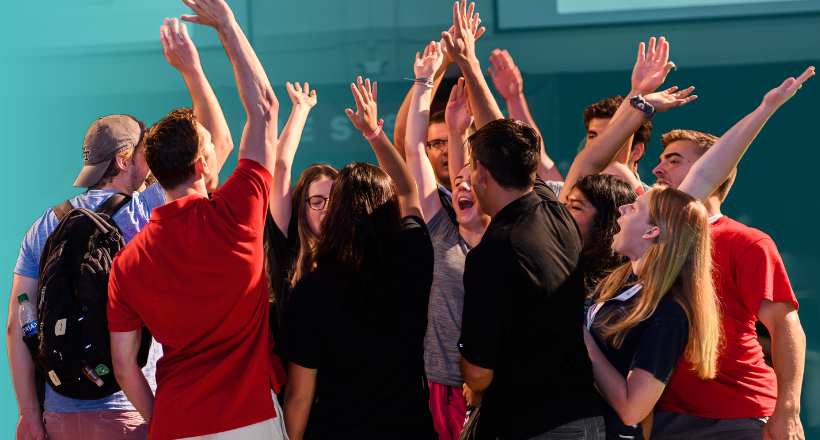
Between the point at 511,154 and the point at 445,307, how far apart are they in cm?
86

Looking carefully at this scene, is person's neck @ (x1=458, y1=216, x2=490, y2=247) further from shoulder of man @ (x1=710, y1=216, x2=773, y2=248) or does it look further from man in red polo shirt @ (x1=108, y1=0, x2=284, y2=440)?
man in red polo shirt @ (x1=108, y1=0, x2=284, y2=440)

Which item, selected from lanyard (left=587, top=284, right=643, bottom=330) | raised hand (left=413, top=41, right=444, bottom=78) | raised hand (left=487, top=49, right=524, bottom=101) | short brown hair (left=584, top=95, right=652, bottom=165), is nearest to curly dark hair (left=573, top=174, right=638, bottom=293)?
lanyard (left=587, top=284, right=643, bottom=330)

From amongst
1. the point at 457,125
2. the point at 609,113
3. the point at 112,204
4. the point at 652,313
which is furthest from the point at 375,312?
the point at 609,113

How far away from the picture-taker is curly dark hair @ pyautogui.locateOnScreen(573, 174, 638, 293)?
2449 millimetres

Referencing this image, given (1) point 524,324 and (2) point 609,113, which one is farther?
(2) point 609,113

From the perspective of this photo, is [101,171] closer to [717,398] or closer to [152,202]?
[152,202]

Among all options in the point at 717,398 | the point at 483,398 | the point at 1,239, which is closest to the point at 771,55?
the point at 717,398

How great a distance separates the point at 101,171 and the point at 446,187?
1818 millimetres

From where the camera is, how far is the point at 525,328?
177 centimetres

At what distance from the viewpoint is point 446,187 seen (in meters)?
3.44

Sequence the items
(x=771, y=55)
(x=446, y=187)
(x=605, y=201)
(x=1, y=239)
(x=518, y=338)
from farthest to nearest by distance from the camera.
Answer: (x=1, y=239)
(x=771, y=55)
(x=446, y=187)
(x=605, y=201)
(x=518, y=338)

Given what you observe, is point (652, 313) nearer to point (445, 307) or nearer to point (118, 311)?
point (445, 307)

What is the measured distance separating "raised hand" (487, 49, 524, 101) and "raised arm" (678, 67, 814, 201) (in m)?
1.13

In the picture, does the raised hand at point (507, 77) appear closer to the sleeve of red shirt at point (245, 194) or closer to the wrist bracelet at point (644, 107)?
the wrist bracelet at point (644, 107)
